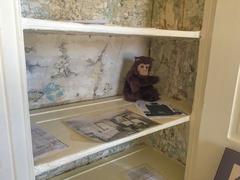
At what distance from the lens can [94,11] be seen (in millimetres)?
905

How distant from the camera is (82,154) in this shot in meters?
0.61

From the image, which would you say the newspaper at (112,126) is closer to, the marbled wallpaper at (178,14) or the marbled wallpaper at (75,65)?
the marbled wallpaper at (75,65)

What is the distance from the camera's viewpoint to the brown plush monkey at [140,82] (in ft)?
3.29

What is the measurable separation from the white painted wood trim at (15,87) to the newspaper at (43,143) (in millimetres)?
88

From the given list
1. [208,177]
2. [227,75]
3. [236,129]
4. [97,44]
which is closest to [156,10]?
[97,44]

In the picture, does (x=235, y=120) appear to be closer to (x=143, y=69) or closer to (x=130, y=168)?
(x=143, y=69)

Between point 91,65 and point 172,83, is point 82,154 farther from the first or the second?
point 172,83

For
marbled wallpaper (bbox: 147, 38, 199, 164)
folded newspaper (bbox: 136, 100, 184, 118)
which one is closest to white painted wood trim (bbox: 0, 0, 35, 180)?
folded newspaper (bbox: 136, 100, 184, 118)

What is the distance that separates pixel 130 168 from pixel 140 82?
0.42 m

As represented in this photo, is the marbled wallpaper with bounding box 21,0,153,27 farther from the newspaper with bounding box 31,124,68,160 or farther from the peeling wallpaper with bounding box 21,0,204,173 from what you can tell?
the newspaper with bounding box 31,124,68,160

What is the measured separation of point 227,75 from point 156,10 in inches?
18.8

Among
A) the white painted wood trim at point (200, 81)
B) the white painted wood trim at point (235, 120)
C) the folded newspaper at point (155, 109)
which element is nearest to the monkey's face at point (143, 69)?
the folded newspaper at point (155, 109)

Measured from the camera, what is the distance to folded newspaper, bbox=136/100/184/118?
0.88 metres

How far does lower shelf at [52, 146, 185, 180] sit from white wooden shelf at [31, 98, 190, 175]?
0.32 meters
